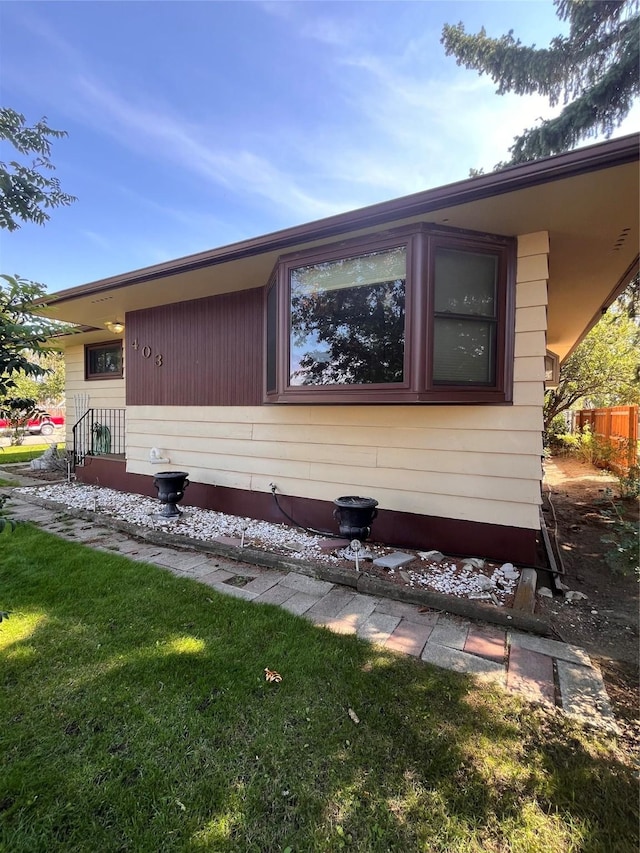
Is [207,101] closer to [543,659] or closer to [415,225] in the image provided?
[415,225]

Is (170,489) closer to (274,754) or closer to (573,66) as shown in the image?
(274,754)

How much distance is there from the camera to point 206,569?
329 cm

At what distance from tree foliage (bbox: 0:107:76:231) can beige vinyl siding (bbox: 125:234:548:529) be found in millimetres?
2713

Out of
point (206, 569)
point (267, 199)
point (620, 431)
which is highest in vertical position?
point (267, 199)

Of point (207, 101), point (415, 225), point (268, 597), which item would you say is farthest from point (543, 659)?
point (207, 101)

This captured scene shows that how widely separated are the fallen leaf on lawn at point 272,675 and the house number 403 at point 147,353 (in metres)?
4.67

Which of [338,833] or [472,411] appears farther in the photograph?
[472,411]

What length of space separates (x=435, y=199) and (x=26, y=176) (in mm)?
2519

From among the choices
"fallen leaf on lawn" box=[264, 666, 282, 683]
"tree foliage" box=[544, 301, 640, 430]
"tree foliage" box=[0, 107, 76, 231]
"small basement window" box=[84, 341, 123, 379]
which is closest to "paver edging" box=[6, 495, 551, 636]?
"fallen leaf on lawn" box=[264, 666, 282, 683]

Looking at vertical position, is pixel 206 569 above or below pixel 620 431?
below

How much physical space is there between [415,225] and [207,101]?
6.93 m

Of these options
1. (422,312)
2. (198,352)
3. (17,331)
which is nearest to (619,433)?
(422,312)

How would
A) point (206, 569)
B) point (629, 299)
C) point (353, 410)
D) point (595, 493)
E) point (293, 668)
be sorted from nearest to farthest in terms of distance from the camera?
1. point (293, 668)
2. point (206, 569)
3. point (353, 410)
4. point (595, 493)
5. point (629, 299)

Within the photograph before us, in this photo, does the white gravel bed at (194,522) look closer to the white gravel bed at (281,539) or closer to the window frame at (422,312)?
the white gravel bed at (281,539)
